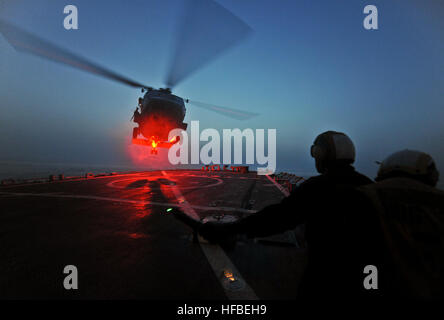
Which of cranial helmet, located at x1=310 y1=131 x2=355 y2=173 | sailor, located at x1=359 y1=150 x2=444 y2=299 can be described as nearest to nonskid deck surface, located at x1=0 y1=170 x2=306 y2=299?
sailor, located at x1=359 y1=150 x2=444 y2=299

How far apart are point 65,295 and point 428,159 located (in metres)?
5.16

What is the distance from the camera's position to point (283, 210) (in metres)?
1.56

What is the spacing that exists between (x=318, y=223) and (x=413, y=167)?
90cm

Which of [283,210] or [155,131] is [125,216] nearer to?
[283,210]

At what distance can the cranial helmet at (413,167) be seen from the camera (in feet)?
4.77

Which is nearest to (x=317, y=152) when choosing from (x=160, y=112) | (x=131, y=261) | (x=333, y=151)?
(x=333, y=151)

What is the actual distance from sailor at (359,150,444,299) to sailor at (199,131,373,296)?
7.2 inches

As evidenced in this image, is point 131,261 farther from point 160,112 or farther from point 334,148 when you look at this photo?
point 160,112

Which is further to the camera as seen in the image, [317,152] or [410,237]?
[317,152]

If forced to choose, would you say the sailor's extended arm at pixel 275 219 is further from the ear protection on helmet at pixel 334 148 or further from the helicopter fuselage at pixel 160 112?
the helicopter fuselage at pixel 160 112

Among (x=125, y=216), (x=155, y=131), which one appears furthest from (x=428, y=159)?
(x=155, y=131)

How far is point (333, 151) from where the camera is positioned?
1857 mm

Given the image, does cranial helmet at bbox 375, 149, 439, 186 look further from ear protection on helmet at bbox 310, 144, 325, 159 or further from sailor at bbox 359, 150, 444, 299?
ear protection on helmet at bbox 310, 144, 325, 159
